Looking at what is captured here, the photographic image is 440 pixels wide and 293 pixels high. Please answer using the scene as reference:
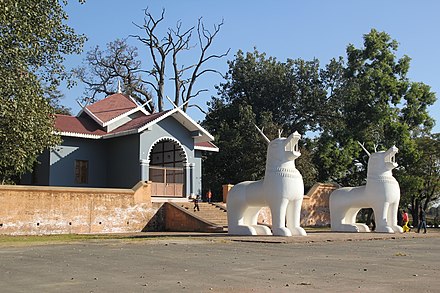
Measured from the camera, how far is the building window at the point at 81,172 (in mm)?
30203

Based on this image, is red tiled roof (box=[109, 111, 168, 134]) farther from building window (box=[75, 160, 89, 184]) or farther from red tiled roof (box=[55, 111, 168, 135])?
building window (box=[75, 160, 89, 184])

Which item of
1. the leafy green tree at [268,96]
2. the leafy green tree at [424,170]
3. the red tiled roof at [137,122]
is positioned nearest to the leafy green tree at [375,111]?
the leafy green tree at [424,170]

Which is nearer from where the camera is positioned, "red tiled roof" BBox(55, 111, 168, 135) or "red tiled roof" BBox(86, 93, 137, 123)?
"red tiled roof" BBox(55, 111, 168, 135)

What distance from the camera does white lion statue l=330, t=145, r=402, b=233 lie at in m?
22.7

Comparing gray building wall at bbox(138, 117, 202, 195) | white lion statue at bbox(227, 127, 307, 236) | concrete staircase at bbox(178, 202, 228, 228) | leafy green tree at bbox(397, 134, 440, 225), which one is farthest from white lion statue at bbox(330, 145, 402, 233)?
leafy green tree at bbox(397, 134, 440, 225)

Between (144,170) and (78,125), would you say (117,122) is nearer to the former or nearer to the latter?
(78,125)

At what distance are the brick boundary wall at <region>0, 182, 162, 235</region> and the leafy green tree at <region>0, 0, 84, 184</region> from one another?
90.6 inches

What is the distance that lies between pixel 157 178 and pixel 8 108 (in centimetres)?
1338

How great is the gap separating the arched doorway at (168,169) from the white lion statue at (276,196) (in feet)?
32.1

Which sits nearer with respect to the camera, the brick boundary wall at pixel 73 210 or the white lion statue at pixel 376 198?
the brick boundary wall at pixel 73 210

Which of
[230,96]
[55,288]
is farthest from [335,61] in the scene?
[55,288]

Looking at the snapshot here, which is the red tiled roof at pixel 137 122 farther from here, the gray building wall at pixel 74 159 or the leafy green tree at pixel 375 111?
the leafy green tree at pixel 375 111

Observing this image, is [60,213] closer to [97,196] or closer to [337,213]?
[97,196]

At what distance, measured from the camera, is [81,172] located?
30.5 m
